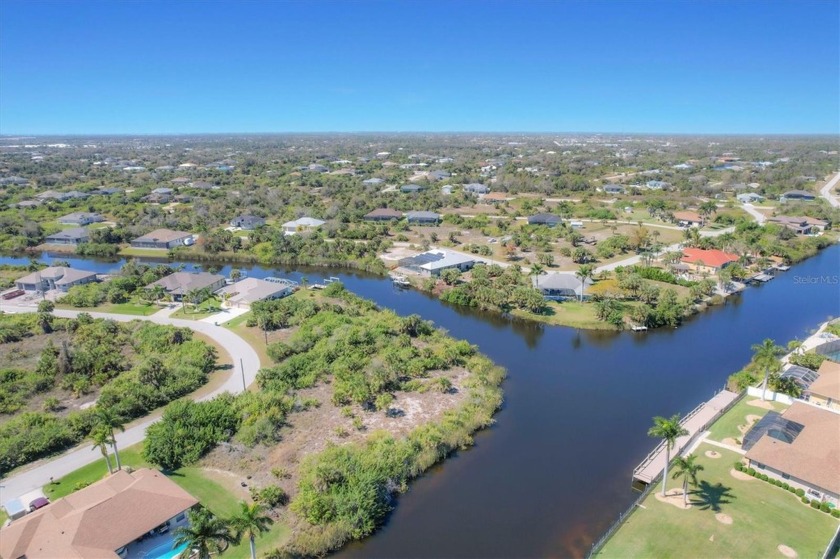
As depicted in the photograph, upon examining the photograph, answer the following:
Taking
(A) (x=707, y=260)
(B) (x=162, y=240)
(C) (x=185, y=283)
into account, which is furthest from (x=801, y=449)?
(B) (x=162, y=240)

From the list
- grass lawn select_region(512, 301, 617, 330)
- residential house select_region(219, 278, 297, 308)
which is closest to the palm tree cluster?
residential house select_region(219, 278, 297, 308)

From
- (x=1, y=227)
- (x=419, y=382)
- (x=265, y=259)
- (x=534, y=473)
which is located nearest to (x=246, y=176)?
(x=1, y=227)

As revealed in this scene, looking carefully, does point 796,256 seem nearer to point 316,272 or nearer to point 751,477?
point 751,477

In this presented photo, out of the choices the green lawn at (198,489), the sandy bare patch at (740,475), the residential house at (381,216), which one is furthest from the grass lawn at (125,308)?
the sandy bare patch at (740,475)

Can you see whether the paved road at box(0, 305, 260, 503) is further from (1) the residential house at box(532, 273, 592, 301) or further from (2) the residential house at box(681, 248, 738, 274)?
(2) the residential house at box(681, 248, 738, 274)

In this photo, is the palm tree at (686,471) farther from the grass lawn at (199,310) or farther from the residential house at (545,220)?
the residential house at (545,220)

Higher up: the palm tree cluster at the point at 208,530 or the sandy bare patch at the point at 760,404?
the palm tree cluster at the point at 208,530

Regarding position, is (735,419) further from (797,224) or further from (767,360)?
(797,224)
